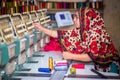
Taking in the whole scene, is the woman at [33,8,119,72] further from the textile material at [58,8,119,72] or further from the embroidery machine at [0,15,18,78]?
the embroidery machine at [0,15,18,78]

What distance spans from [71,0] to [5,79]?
464 cm

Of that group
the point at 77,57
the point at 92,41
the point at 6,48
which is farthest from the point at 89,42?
the point at 6,48

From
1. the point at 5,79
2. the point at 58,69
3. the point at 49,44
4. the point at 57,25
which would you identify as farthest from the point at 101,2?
the point at 5,79

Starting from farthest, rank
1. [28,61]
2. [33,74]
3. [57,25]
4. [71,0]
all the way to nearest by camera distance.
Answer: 1. [71,0]
2. [57,25]
3. [28,61]
4. [33,74]

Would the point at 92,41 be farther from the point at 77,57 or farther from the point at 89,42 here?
the point at 77,57

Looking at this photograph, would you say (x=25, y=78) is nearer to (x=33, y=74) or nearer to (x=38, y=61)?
(x=33, y=74)

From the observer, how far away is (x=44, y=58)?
365 centimetres

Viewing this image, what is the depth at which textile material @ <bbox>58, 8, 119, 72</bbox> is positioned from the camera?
3160 mm

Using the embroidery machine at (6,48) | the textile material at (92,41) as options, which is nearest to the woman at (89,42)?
the textile material at (92,41)

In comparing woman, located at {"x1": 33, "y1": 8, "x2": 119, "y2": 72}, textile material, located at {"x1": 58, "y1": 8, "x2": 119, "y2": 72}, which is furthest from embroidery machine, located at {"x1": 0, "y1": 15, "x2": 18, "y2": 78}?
textile material, located at {"x1": 58, "y1": 8, "x2": 119, "y2": 72}

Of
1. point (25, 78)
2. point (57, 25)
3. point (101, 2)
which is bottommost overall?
point (25, 78)

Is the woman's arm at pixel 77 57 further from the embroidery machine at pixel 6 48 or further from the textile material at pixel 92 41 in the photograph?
the embroidery machine at pixel 6 48

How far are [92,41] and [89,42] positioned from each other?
0.13 ft

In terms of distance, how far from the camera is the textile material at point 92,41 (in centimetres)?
316
